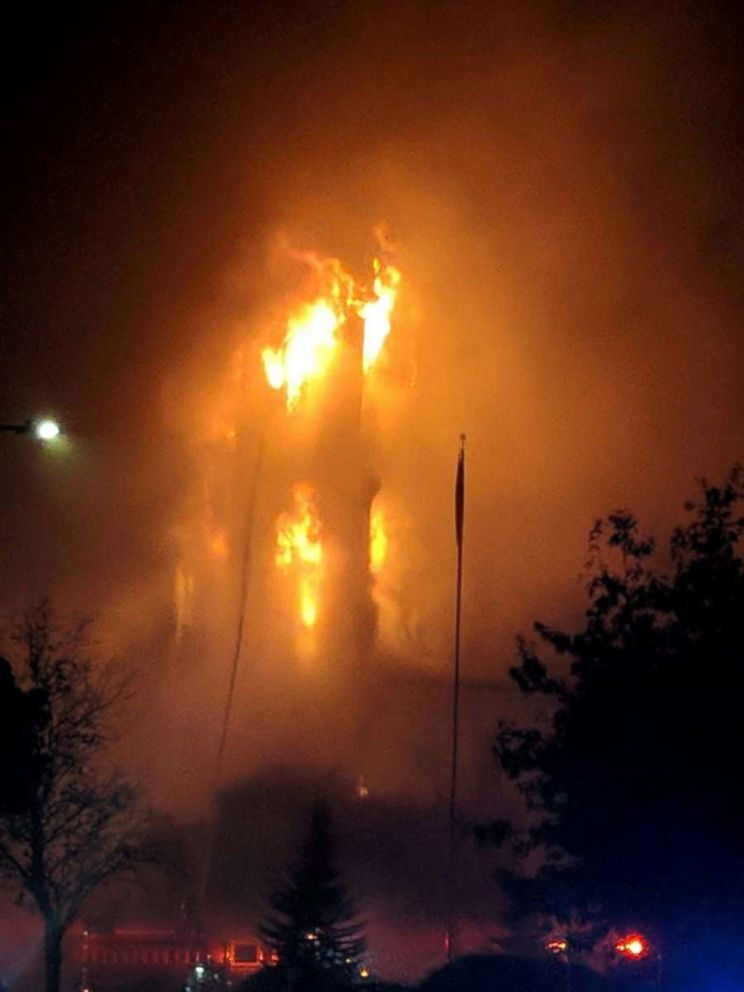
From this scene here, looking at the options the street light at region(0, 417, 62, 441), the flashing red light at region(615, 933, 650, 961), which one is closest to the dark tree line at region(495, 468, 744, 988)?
the flashing red light at region(615, 933, 650, 961)

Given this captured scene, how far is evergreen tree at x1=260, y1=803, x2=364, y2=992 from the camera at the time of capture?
208 ft

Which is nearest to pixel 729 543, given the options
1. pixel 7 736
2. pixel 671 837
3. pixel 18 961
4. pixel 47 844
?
pixel 671 837

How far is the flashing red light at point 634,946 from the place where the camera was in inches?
1002

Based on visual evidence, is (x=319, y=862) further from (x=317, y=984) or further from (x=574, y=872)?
(x=574, y=872)

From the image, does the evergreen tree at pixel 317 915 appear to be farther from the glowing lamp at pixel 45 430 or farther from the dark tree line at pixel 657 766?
the glowing lamp at pixel 45 430

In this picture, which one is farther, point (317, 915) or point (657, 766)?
point (317, 915)

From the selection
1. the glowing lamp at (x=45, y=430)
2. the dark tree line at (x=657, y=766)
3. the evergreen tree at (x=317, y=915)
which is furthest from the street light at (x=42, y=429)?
the evergreen tree at (x=317, y=915)

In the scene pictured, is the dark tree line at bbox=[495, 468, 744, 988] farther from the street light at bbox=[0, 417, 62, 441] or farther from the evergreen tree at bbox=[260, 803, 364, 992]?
the evergreen tree at bbox=[260, 803, 364, 992]

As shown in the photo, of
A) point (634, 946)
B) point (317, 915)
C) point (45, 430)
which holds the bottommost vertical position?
point (634, 946)

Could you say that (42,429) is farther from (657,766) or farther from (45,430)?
(657,766)

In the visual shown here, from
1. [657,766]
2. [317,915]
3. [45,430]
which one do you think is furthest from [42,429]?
[317,915]

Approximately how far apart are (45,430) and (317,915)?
50809mm

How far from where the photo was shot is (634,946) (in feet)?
83.3

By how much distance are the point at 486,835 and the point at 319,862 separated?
115ft
